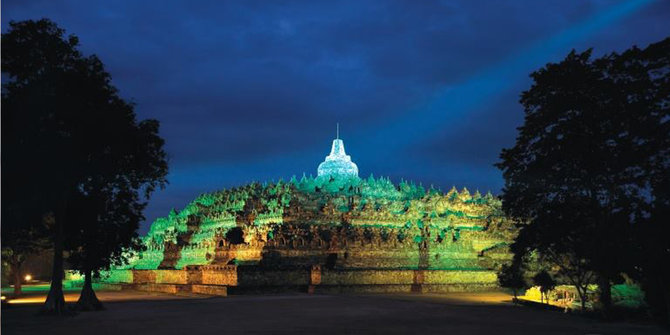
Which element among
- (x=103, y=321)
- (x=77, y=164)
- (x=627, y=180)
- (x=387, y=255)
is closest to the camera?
(x=103, y=321)

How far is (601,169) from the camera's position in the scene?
24875 millimetres

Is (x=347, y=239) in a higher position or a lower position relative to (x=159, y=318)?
higher

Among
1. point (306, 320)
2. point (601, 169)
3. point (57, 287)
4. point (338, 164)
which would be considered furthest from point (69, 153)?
point (338, 164)

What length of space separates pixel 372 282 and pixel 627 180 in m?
20.4

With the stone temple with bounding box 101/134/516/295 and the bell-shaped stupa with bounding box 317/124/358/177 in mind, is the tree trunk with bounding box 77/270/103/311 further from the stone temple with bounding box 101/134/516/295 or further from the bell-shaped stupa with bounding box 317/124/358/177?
the bell-shaped stupa with bounding box 317/124/358/177

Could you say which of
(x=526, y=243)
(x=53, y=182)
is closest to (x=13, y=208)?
(x=53, y=182)

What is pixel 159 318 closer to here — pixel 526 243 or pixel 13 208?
pixel 13 208

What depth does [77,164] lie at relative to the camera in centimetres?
2656

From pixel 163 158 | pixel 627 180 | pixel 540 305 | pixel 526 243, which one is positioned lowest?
pixel 540 305

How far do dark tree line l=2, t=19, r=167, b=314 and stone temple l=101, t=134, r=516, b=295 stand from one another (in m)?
7.29

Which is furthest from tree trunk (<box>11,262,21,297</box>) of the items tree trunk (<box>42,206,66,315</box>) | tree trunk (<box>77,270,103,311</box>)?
tree trunk (<box>42,206,66,315</box>)

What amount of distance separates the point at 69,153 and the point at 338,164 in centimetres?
4213

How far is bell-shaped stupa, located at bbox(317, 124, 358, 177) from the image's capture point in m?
66.0

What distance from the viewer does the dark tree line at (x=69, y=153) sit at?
23.9m
